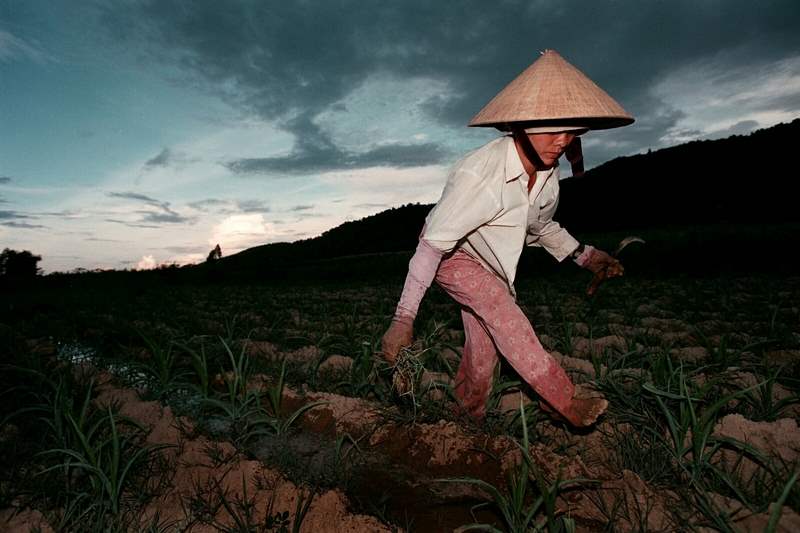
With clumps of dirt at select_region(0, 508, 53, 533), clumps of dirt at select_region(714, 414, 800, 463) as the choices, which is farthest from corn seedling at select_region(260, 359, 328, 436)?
clumps of dirt at select_region(714, 414, 800, 463)

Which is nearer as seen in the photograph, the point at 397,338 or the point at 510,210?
the point at 397,338

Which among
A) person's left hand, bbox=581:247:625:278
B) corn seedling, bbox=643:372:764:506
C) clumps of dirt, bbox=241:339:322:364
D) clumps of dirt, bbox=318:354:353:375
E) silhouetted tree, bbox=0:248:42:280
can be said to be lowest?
corn seedling, bbox=643:372:764:506

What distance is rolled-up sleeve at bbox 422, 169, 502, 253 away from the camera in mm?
1891

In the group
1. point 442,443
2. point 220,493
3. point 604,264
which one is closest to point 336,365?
point 442,443

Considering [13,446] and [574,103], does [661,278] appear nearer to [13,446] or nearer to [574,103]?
[574,103]

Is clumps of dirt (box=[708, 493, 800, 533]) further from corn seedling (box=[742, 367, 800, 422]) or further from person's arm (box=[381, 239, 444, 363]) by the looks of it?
person's arm (box=[381, 239, 444, 363])

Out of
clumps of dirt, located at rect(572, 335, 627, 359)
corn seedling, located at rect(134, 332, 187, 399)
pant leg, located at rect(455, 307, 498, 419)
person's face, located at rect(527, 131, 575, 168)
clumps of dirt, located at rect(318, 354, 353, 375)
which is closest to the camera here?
person's face, located at rect(527, 131, 575, 168)

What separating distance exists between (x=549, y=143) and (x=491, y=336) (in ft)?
2.83

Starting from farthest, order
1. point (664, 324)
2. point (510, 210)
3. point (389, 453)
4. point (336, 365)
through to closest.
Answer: point (664, 324) < point (336, 365) < point (389, 453) < point (510, 210)

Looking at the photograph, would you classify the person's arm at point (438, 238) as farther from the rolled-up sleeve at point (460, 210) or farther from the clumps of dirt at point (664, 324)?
the clumps of dirt at point (664, 324)

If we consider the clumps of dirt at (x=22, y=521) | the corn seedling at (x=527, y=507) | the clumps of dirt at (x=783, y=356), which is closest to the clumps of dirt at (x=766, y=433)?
the corn seedling at (x=527, y=507)

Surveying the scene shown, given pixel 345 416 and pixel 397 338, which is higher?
pixel 397 338

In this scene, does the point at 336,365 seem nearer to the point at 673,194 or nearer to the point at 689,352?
the point at 689,352

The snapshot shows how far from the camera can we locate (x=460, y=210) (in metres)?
1.92
